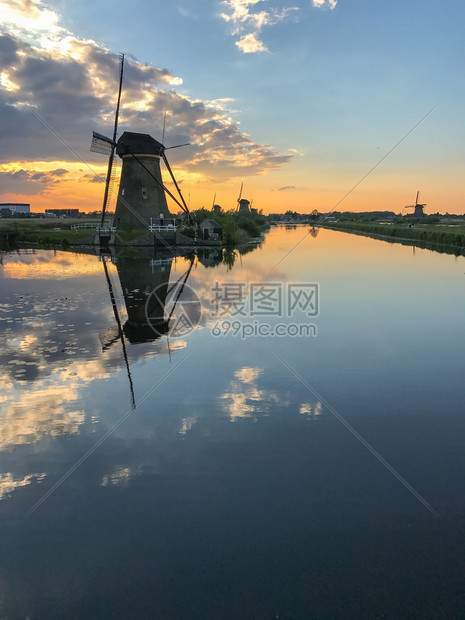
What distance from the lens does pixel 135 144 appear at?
159 ft

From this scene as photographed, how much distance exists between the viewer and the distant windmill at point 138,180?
48469 mm

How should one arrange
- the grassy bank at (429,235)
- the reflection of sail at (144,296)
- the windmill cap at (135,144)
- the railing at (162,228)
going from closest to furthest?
the reflection of sail at (144,296) < the windmill cap at (135,144) < the railing at (162,228) < the grassy bank at (429,235)

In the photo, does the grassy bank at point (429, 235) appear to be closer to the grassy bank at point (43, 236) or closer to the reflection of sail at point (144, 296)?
the reflection of sail at point (144, 296)

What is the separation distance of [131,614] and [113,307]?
15.0 m

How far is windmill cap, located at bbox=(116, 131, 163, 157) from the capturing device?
158ft

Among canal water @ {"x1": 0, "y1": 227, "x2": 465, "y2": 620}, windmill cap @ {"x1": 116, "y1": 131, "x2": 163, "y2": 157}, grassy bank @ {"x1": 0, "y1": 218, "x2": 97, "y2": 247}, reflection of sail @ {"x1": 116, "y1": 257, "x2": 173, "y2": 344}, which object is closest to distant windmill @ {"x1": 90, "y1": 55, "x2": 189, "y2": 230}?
windmill cap @ {"x1": 116, "y1": 131, "x2": 163, "y2": 157}

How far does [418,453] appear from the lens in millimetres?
6914

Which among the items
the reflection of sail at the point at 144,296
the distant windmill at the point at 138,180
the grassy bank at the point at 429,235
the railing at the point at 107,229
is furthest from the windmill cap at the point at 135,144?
the grassy bank at the point at 429,235

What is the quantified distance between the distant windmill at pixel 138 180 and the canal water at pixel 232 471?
37.2 m

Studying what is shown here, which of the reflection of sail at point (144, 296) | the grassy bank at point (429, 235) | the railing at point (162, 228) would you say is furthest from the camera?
the grassy bank at point (429, 235)

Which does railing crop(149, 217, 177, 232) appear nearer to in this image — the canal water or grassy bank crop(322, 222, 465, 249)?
the canal water

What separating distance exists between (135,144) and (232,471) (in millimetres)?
48569

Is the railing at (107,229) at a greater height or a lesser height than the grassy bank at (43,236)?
greater

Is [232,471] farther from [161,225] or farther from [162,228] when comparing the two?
[161,225]
